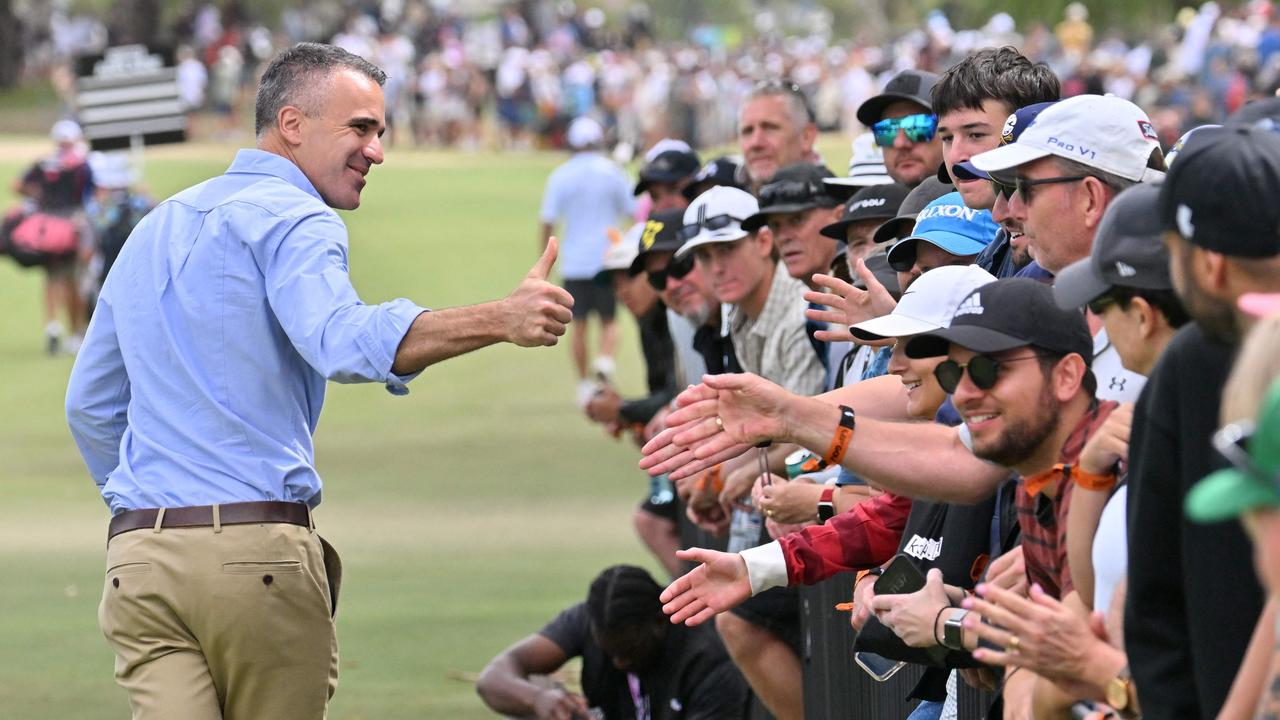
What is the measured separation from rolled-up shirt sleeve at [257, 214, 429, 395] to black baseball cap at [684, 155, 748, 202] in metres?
5.45

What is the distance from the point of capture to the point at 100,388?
5.68 m

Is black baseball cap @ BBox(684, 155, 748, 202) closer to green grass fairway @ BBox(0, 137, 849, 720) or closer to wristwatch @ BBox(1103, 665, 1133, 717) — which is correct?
green grass fairway @ BBox(0, 137, 849, 720)

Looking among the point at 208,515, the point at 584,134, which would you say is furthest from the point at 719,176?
the point at 584,134

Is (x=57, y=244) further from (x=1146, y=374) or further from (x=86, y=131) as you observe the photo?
(x=1146, y=374)

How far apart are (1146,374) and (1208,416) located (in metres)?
0.65

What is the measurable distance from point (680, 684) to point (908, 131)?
244 centimetres

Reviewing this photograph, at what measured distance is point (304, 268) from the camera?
16.8 ft

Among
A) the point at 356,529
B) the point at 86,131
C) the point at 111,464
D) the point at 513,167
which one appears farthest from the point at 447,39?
the point at 111,464

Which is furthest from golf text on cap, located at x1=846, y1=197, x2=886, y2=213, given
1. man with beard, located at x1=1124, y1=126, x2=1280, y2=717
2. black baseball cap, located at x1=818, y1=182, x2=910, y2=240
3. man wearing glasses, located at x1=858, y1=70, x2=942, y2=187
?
man with beard, located at x1=1124, y1=126, x2=1280, y2=717

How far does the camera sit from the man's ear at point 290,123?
562 cm

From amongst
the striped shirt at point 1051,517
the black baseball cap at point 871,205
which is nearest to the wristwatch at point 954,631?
the striped shirt at point 1051,517

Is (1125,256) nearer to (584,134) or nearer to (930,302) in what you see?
(930,302)

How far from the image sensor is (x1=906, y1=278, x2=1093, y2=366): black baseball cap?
4.41m

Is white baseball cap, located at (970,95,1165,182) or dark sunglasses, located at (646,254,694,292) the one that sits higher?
white baseball cap, located at (970,95,1165,182)
